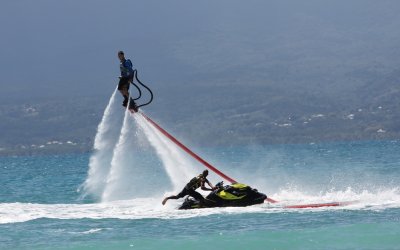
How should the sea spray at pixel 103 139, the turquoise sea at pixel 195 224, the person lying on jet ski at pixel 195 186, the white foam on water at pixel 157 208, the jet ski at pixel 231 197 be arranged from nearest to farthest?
the turquoise sea at pixel 195 224
the white foam on water at pixel 157 208
the jet ski at pixel 231 197
the person lying on jet ski at pixel 195 186
the sea spray at pixel 103 139

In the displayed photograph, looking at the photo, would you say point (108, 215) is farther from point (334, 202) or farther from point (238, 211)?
point (334, 202)

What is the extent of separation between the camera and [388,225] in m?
31.5

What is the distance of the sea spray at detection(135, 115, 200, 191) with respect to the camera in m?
41.5

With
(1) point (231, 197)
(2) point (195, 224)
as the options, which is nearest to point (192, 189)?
(1) point (231, 197)

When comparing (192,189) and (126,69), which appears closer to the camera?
(126,69)

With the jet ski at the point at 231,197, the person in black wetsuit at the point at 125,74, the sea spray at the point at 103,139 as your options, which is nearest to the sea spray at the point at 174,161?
the sea spray at the point at 103,139

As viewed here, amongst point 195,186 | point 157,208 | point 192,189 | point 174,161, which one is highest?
point 174,161

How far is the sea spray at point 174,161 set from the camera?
41469mm

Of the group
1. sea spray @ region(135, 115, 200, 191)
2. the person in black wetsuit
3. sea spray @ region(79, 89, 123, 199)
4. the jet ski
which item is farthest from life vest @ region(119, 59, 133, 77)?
the jet ski

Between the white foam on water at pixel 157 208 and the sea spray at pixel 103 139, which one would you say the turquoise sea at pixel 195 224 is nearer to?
the white foam on water at pixel 157 208


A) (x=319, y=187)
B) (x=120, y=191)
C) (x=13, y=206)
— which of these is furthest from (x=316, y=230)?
(x=319, y=187)

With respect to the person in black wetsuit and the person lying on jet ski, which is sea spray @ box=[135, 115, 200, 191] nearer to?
the person lying on jet ski

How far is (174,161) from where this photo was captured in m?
42.7

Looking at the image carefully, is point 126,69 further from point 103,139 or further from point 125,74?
point 103,139
